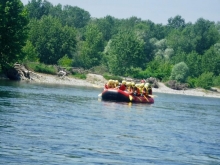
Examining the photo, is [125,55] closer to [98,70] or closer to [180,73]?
[98,70]

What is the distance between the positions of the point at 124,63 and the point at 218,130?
79.6 metres

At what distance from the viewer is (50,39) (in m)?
107

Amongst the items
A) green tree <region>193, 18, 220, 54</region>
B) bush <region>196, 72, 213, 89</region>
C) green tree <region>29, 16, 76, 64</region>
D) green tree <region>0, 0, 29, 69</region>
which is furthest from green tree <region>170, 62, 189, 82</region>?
green tree <region>0, 0, 29, 69</region>

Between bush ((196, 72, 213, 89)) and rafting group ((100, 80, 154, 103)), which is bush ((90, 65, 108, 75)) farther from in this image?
rafting group ((100, 80, 154, 103))

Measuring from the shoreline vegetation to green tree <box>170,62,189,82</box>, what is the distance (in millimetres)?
4117

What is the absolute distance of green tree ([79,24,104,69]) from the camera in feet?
384

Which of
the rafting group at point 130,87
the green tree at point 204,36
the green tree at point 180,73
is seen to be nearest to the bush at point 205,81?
the green tree at point 180,73

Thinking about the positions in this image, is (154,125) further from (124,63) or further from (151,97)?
(124,63)

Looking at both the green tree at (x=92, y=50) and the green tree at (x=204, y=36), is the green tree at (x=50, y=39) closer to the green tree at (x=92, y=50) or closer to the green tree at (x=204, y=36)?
the green tree at (x=92, y=50)

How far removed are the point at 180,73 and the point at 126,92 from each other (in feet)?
205

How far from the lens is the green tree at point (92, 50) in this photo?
11719 cm

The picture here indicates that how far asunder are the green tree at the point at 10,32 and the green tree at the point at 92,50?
49.2 meters

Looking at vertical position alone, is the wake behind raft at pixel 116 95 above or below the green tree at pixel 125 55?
below

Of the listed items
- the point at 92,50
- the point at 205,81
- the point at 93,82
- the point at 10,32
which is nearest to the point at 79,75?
the point at 93,82
